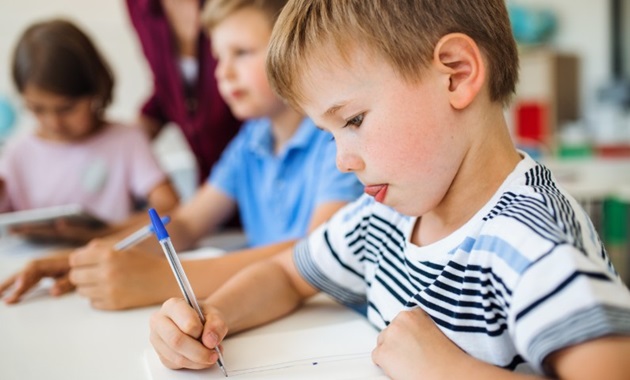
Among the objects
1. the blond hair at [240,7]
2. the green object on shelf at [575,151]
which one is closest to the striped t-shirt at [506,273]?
the blond hair at [240,7]

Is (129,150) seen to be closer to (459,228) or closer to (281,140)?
(281,140)

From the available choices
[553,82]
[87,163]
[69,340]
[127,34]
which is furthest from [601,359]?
[553,82]

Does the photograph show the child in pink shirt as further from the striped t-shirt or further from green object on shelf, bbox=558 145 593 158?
green object on shelf, bbox=558 145 593 158

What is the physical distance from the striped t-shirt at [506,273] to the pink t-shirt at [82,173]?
36.8 inches

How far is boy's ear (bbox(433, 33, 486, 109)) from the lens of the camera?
56 cm

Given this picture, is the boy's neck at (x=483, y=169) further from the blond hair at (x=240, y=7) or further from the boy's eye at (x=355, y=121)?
the blond hair at (x=240, y=7)

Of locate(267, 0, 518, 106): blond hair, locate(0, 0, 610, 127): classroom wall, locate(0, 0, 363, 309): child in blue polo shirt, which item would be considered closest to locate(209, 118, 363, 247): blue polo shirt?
locate(0, 0, 363, 309): child in blue polo shirt

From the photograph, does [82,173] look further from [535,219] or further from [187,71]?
[535,219]

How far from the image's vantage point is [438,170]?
1.90ft

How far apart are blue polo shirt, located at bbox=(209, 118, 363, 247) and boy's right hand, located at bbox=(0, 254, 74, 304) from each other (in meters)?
0.39

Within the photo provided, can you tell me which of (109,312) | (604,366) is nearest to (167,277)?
(109,312)

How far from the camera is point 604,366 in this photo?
415mm

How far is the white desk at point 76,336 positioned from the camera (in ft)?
2.03

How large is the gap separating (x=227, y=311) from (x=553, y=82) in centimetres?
348
